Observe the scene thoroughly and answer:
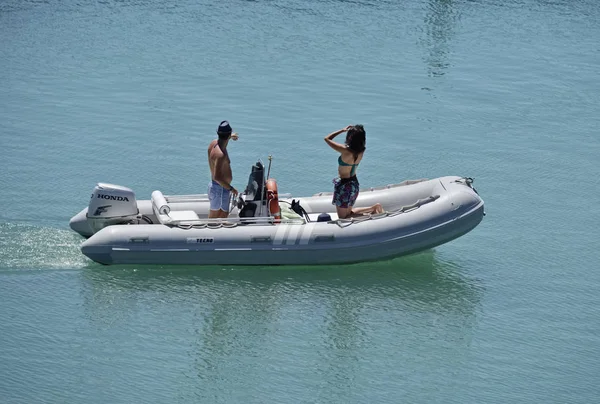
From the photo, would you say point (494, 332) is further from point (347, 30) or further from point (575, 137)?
point (347, 30)

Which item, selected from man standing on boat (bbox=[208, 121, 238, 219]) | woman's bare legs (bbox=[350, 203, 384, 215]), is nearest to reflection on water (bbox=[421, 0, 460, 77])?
woman's bare legs (bbox=[350, 203, 384, 215])

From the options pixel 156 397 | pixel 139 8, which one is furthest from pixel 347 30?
pixel 156 397

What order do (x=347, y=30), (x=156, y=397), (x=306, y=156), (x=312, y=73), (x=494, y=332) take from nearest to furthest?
(x=156, y=397) < (x=494, y=332) < (x=306, y=156) < (x=312, y=73) < (x=347, y=30)

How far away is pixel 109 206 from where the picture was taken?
448 inches

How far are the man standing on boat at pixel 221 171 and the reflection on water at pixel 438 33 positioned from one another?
32.9 feet

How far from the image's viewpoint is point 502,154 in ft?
52.6

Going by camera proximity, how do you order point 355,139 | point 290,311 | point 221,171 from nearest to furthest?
point 290,311
point 221,171
point 355,139

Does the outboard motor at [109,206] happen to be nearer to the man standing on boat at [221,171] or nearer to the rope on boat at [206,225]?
the rope on boat at [206,225]

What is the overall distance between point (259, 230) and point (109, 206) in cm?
170

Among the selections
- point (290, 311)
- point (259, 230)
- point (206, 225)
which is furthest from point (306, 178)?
point (290, 311)

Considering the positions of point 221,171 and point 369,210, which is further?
point 369,210

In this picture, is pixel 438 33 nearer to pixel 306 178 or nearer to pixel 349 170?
pixel 306 178

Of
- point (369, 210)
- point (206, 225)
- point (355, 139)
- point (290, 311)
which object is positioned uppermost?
point (355, 139)

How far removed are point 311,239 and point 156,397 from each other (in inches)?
114
